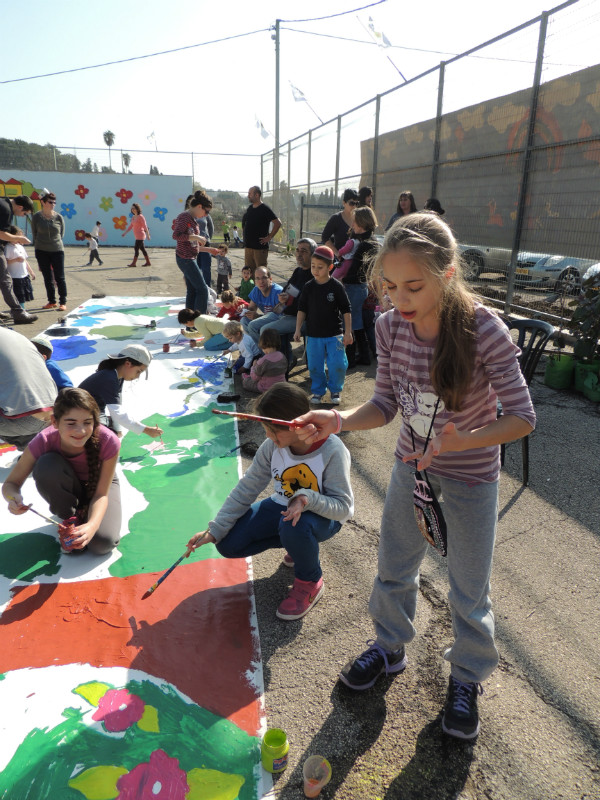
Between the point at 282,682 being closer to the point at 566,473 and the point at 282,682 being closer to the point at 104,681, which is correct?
the point at 104,681

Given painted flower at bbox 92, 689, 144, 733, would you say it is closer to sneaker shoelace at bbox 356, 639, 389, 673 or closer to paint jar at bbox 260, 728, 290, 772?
paint jar at bbox 260, 728, 290, 772

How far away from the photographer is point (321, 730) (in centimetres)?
172

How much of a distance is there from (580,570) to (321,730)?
60.6 inches

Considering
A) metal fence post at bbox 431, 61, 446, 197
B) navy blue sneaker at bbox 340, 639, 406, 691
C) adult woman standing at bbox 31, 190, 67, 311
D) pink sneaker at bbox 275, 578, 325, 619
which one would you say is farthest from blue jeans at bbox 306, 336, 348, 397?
adult woman standing at bbox 31, 190, 67, 311

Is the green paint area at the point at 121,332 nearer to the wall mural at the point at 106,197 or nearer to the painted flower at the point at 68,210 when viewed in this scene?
the wall mural at the point at 106,197

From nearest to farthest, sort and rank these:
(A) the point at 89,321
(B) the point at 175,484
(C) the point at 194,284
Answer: (B) the point at 175,484 → (C) the point at 194,284 → (A) the point at 89,321

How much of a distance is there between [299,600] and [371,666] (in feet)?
1.49

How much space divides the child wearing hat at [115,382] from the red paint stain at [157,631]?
1.10 metres

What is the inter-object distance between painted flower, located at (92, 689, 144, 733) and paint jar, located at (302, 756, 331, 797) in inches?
23.5

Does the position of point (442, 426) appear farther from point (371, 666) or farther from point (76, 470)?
point (76, 470)

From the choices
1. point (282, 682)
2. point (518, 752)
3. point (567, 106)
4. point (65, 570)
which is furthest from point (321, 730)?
point (567, 106)

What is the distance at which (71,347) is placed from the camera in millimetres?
6398

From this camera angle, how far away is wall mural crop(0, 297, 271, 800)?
62.1 inches

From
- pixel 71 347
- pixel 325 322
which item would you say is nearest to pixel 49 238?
pixel 71 347
